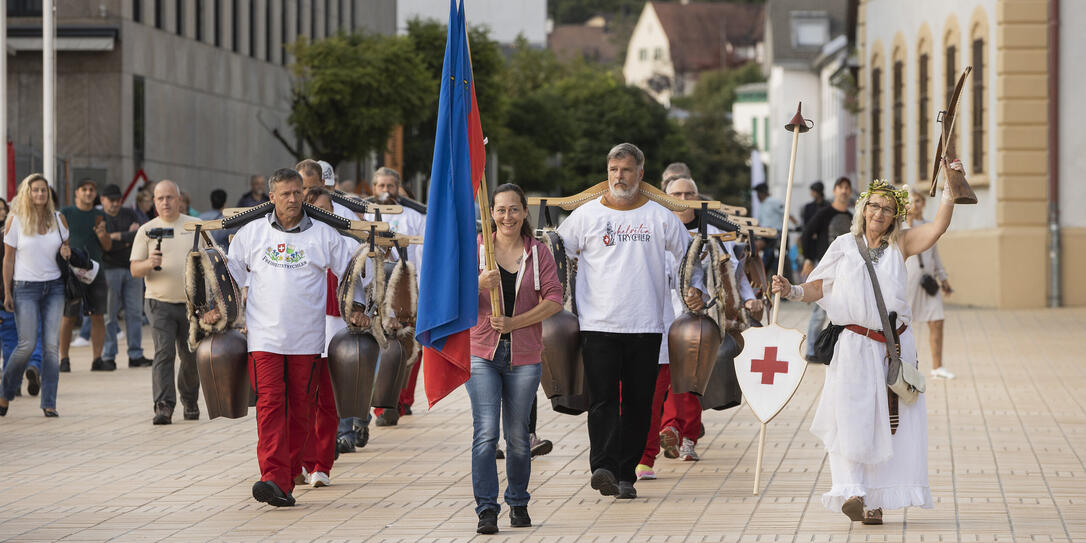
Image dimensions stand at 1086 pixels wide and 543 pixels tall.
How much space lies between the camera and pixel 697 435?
1171 cm

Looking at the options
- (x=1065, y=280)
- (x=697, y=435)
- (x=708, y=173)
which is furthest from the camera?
(x=708, y=173)

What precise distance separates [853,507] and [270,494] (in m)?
2.96

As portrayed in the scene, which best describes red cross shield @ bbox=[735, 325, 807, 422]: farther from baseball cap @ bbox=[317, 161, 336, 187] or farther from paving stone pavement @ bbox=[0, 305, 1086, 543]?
baseball cap @ bbox=[317, 161, 336, 187]

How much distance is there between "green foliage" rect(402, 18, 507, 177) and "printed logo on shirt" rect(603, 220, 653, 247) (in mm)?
32905

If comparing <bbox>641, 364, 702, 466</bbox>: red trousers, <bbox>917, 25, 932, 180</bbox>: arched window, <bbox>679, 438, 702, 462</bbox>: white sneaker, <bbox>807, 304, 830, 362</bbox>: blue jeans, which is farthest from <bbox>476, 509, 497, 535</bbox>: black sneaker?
<bbox>917, 25, 932, 180</bbox>: arched window

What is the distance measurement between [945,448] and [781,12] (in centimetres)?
9598

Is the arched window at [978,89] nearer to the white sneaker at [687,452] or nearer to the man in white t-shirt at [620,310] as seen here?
the white sneaker at [687,452]

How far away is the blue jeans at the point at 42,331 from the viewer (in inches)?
560

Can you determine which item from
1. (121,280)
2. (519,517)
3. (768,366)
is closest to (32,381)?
(121,280)

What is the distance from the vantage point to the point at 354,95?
38.2m

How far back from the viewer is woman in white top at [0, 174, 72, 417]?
14.3 meters

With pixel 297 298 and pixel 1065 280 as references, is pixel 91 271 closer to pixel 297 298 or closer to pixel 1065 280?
pixel 297 298

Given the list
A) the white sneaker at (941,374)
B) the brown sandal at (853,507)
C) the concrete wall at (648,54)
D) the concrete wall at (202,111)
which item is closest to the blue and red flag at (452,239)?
the brown sandal at (853,507)

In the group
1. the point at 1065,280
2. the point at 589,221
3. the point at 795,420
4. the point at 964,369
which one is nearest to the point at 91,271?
the point at 795,420
